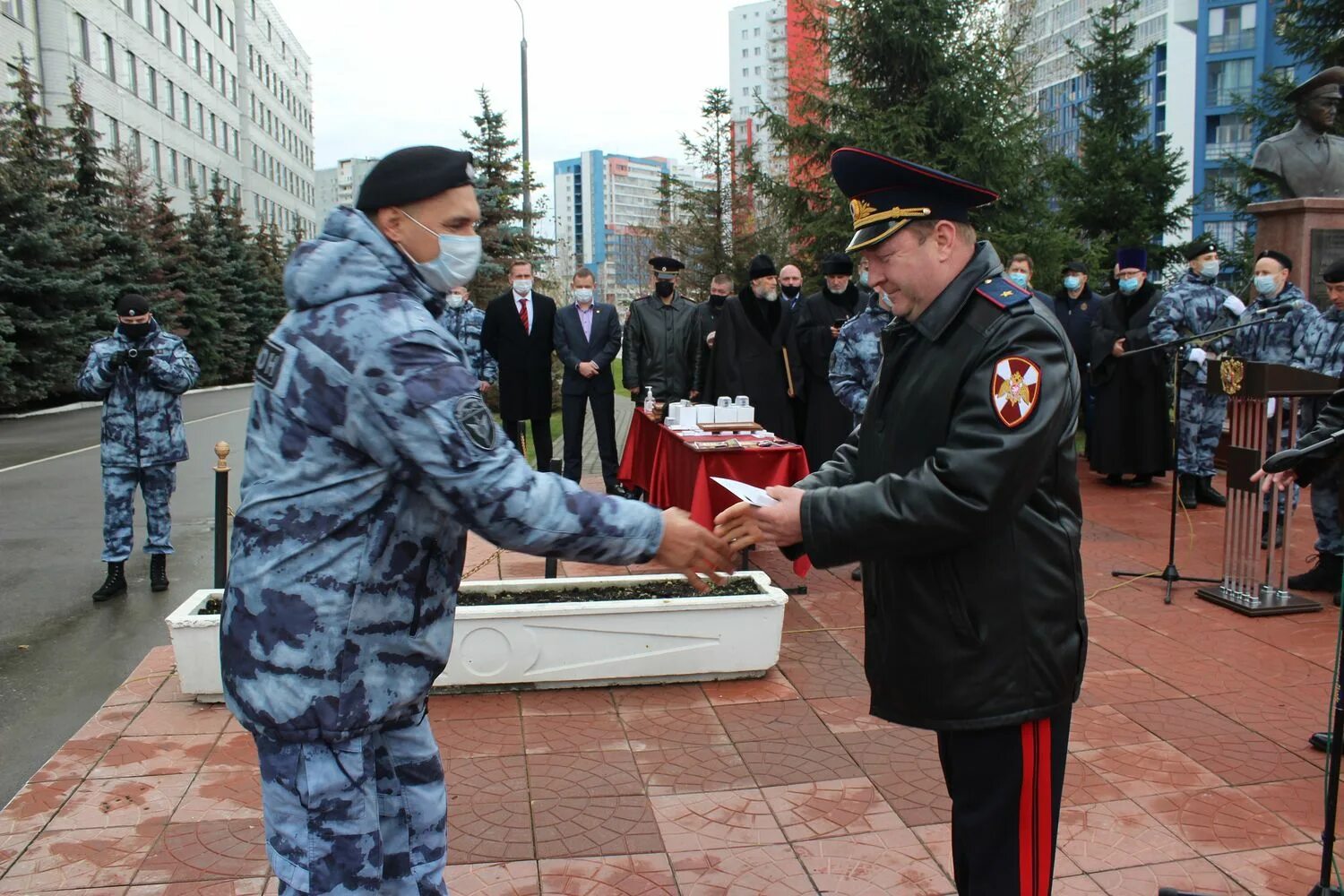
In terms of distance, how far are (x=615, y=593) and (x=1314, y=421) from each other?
480 cm

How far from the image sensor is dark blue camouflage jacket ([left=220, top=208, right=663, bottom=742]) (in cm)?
217

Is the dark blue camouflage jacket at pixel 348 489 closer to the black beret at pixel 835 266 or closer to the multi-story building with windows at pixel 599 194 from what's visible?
the black beret at pixel 835 266

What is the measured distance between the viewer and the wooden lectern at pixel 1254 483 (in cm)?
632

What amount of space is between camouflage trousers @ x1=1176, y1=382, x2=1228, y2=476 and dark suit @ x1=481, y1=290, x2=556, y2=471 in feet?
20.3

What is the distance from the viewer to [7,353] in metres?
19.4

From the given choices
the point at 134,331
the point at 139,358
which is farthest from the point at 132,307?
the point at 139,358

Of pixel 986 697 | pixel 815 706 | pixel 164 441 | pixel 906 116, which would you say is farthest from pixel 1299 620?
pixel 906 116

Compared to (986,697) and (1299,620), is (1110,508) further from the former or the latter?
(986,697)

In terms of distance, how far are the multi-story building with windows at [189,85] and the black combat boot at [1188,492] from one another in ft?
90.2

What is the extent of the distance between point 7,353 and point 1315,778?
21.6m

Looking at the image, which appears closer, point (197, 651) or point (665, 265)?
point (197, 651)

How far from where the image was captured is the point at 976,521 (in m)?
2.25

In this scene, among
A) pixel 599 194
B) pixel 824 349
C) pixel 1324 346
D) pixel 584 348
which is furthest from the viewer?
pixel 599 194

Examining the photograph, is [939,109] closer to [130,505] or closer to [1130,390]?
[1130,390]
